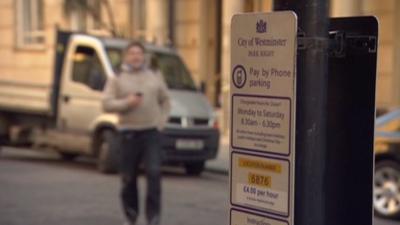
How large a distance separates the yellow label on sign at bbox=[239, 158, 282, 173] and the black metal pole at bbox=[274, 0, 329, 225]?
0.27 feet

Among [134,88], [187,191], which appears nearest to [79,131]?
[187,191]

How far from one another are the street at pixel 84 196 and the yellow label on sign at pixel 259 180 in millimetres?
5197

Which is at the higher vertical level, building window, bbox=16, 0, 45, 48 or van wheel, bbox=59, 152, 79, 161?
building window, bbox=16, 0, 45, 48

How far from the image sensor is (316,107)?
112 inches

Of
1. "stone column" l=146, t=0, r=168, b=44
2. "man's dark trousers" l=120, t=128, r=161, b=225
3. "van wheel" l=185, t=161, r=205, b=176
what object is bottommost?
"van wheel" l=185, t=161, r=205, b=176

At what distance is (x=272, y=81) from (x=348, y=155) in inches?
19.0

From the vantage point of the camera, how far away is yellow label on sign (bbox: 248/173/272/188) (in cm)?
297

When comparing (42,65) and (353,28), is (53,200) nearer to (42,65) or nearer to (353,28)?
(353,28)

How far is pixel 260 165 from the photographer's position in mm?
2984

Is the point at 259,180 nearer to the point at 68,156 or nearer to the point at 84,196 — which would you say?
the point at 84,196

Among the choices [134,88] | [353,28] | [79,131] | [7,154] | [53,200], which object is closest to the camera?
[353,28]

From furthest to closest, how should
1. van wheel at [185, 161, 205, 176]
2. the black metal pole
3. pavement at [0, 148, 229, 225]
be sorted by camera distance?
van wheel at [185, 161, 205, 176] < pavement at [0, 148, 229, 225] < the black metal pole

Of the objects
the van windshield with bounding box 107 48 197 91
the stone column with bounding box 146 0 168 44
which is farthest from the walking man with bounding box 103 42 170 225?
the stone column with bounding box 146 0 168 44

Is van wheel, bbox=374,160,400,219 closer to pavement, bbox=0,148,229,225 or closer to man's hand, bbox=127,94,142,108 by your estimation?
pavement, bbox=0,148,229,225
